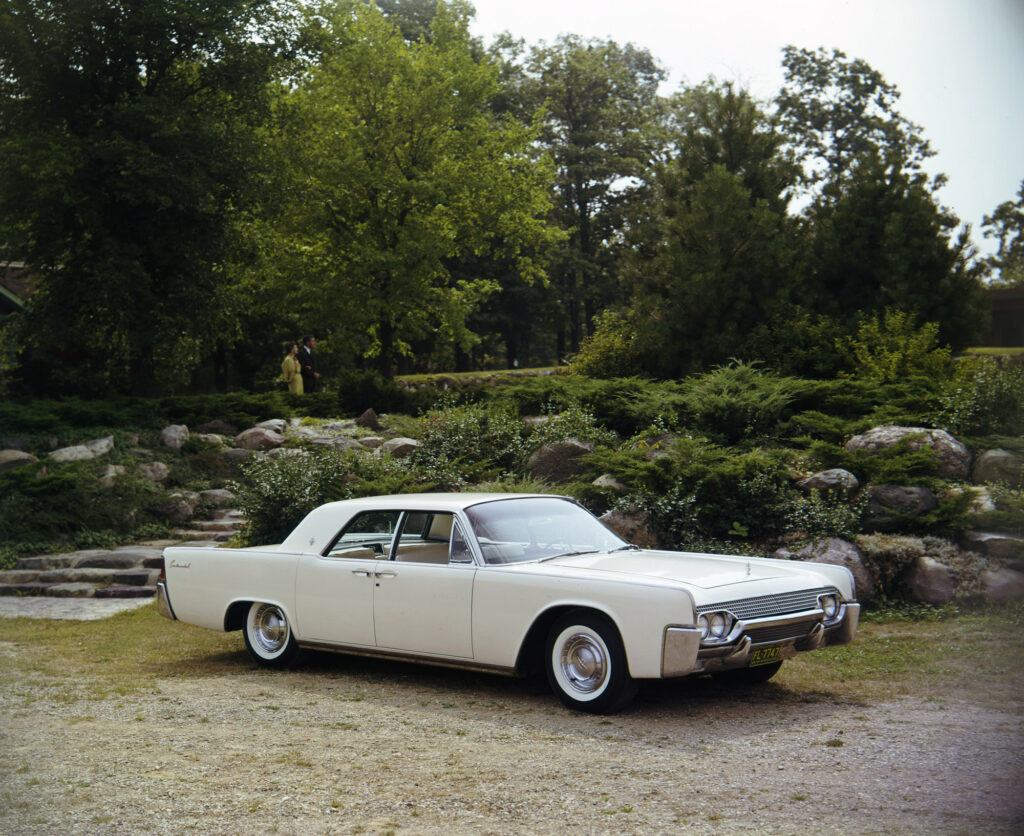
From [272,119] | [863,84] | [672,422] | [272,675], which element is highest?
[863,84]

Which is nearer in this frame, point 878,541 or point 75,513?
point 878,541

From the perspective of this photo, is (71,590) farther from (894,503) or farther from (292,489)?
(894,503)

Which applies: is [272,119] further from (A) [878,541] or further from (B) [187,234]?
(A) [878,541]

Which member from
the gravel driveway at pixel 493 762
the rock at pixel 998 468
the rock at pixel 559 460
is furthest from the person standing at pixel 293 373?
the gravel driveway at pixel 493 762

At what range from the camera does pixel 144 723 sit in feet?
20.6

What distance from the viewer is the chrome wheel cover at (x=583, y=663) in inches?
247

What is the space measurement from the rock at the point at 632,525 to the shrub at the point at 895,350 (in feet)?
15.5

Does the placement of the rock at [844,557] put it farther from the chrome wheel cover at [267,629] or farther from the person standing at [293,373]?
the person standing at [293,373]

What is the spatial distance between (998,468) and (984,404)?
4.45 feet

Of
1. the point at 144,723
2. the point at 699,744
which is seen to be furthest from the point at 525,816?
the point at 144,723

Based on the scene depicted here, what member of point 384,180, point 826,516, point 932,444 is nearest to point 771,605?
point 826,516

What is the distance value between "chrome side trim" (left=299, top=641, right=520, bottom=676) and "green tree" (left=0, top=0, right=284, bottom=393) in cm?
1453

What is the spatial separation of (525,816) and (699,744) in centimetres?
148

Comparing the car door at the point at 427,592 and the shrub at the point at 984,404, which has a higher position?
the shrub at the point at 984,404
